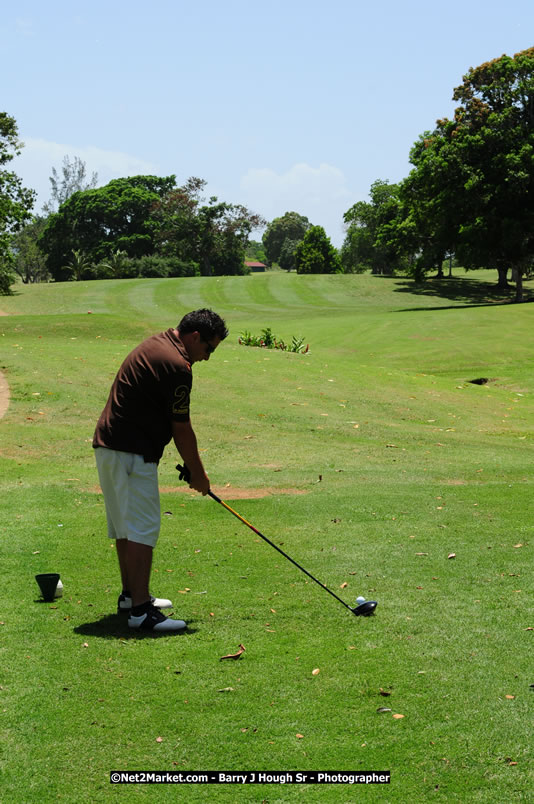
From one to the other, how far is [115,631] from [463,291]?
66568mm

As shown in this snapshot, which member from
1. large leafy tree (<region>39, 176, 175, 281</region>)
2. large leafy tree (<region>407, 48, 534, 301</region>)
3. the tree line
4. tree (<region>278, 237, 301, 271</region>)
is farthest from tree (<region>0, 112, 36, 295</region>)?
tree (<region>278, 237, 301, 271</region>)

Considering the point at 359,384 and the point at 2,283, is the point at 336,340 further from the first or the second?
the point at 2,283

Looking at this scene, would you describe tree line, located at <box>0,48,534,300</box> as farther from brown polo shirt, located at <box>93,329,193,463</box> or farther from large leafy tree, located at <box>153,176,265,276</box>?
brown polo shirt, located at <box>93,329,193,463</box>

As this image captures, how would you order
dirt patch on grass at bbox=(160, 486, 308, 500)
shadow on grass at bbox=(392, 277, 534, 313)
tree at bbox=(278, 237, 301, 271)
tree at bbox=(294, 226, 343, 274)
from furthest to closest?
1. tree at bbox=(278, 237, 301, 271)
2. tree at bbox=(294, 226, 343, 274)
3. shadow on grass at bbox=(392, 277, 534, 313)
4. dirt patch on grass at bbox=(160, 486, 308, 500)

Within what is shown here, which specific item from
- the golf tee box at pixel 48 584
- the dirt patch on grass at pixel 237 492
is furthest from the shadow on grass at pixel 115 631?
the dirt patch on grass at pixel 237 492

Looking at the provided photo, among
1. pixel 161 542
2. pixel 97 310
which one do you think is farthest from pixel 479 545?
pixel 97 310

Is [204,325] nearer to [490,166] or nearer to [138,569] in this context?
[138,569]

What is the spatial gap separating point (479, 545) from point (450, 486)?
366cm

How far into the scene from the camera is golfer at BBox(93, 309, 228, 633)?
5543mm

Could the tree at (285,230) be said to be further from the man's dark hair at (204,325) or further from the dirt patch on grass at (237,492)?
the man's dark hair at (204,325)

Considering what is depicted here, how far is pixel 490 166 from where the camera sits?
51.0 metres

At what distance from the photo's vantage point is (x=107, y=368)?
20.4 metres

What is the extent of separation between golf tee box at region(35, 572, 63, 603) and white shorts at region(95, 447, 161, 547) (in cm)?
83

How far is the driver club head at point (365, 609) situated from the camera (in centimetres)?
591
